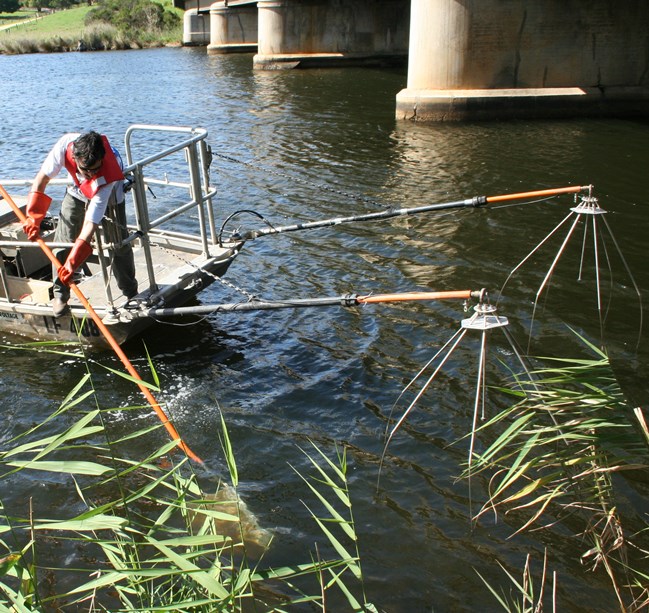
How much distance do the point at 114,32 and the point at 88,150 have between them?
51706mm

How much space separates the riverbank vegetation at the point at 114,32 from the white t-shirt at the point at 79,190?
49.0 metres

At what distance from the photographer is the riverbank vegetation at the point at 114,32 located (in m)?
52.6

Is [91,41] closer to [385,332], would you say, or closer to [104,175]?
[385,332]

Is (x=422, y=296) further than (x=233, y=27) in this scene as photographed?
No

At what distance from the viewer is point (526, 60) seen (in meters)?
22.1

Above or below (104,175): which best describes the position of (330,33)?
above

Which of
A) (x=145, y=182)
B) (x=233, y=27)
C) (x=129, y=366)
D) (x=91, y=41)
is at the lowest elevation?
(x=129, y=366)

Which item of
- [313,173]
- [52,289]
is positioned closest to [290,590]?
[52,289]

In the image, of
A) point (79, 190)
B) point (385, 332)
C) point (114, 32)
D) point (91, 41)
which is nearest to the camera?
point (79, 190)

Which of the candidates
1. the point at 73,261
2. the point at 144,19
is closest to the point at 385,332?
the point at 73,261

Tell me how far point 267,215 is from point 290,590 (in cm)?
960

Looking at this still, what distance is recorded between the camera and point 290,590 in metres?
5.48

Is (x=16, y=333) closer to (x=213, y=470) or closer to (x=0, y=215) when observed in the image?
(x=0, y=215)

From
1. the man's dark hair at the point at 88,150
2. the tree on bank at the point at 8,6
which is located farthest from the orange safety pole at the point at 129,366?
the tree on bank at the point at 8,6
